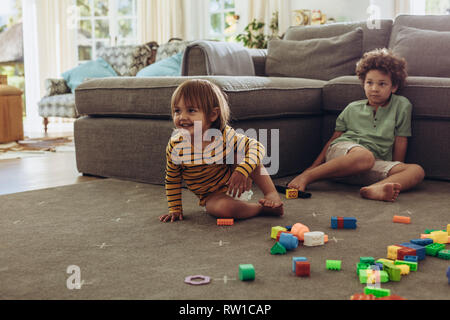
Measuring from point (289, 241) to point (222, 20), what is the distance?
188 inches

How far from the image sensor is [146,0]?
598 centimetres

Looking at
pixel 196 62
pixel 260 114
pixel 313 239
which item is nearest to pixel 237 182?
pixel 313 239

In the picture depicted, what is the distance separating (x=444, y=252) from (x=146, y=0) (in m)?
5.34

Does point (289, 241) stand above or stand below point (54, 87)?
below

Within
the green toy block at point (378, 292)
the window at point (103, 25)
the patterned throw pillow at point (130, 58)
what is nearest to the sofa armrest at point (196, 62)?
the green toy block at point (378, 292)

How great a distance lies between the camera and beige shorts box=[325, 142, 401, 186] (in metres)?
2.28

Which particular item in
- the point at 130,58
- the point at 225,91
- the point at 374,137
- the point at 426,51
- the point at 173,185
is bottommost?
the point at 173,185

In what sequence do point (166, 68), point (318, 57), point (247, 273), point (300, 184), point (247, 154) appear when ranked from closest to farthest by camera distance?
point (247, 273) < point (247, 154) < point (300, 184) < point (318, 57) < point (166, 68)

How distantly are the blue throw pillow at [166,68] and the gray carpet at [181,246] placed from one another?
8.85 feet

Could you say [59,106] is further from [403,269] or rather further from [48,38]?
[403,269]

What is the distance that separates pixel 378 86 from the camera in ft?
7.77

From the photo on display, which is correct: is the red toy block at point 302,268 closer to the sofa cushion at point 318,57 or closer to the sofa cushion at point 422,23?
the sofa cushion at point 318,57
